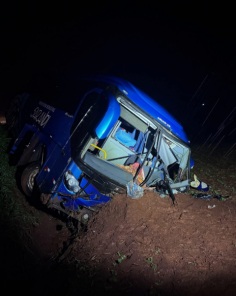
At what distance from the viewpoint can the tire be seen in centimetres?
514

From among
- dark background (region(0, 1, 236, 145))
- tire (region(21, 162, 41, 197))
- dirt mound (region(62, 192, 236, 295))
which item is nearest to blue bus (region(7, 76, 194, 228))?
tire (region(21, 162, 41, 197))

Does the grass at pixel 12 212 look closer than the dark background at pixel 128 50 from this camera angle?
Yes

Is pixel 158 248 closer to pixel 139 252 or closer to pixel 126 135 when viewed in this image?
pixel 139 252

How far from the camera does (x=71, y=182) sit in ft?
14.3

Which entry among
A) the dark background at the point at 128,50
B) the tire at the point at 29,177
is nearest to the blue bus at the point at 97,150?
the tire at the point at 29,177

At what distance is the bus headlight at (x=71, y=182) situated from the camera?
14.2ft

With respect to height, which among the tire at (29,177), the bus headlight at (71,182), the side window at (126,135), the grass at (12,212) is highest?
the side window at (126,135)

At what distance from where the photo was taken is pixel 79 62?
2298 cm

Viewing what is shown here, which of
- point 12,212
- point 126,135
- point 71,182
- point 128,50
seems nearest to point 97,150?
point 71,182

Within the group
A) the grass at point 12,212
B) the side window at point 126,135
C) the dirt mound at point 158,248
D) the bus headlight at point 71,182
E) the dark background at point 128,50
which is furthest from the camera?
the dark background at point 128,50

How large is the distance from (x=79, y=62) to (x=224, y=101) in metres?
13.4

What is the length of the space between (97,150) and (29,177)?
5.30 ft

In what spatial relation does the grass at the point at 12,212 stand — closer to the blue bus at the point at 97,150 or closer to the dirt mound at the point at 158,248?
the blue bus at the point at 97,150

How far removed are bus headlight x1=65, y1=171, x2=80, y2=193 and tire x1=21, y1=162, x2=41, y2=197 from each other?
1.13 meters
